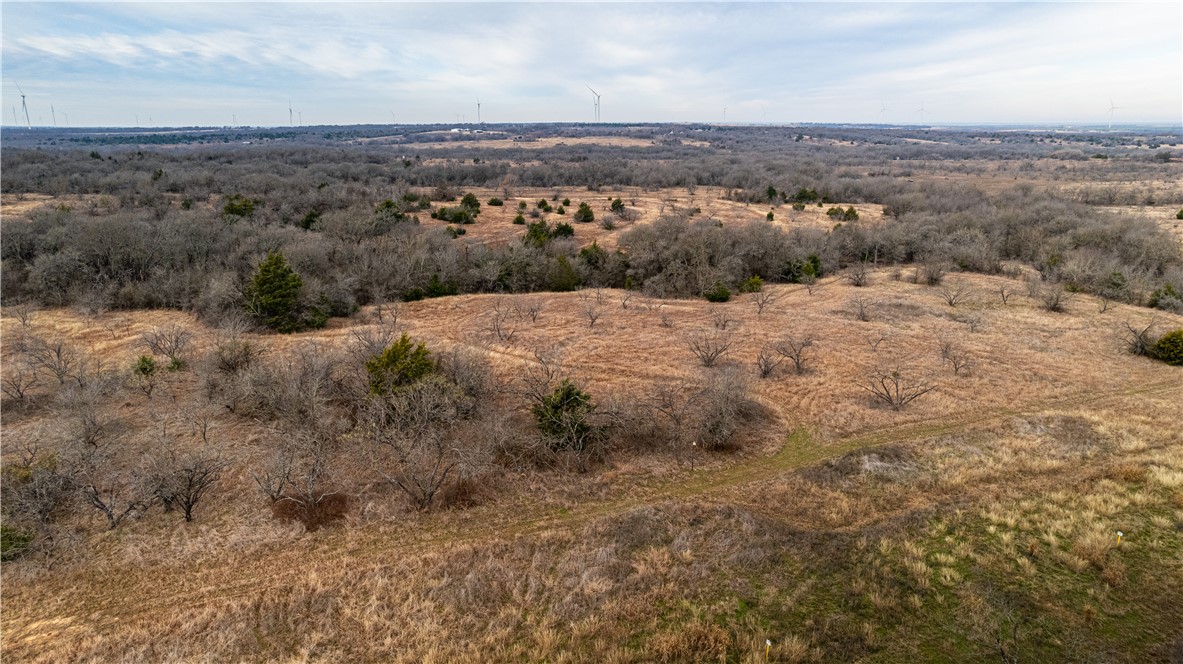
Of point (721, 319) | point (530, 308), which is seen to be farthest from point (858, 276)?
point (530, 308)

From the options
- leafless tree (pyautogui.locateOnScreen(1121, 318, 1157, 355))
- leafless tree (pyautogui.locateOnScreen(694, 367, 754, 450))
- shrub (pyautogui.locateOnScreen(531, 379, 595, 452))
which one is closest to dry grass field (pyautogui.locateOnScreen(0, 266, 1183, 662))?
leafless tree (pyautogui.locateOnScreen(694, 367, 754, 450))

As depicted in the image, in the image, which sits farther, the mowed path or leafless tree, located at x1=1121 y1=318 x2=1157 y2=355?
leafless tree, located at x1=1121 y1=318 x2=1157 y2=355

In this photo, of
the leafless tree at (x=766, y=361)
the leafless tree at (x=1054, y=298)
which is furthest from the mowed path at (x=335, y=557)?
the leafless tree at (x=1054, y=298)

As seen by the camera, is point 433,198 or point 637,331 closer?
point 637,331

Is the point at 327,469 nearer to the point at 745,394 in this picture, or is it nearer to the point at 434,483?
the point at 434,483

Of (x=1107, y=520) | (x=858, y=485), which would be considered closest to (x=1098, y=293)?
(x=1107, y=520)

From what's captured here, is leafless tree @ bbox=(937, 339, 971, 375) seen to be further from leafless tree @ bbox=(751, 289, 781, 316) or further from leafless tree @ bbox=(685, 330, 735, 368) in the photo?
leafless tree @ bbox=(751, 289, 781, 316)

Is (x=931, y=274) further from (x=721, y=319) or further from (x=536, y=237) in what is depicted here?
(x=536, y=237)

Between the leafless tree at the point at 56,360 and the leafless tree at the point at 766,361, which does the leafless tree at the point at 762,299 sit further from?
the leafless tree at the point at 56,360
